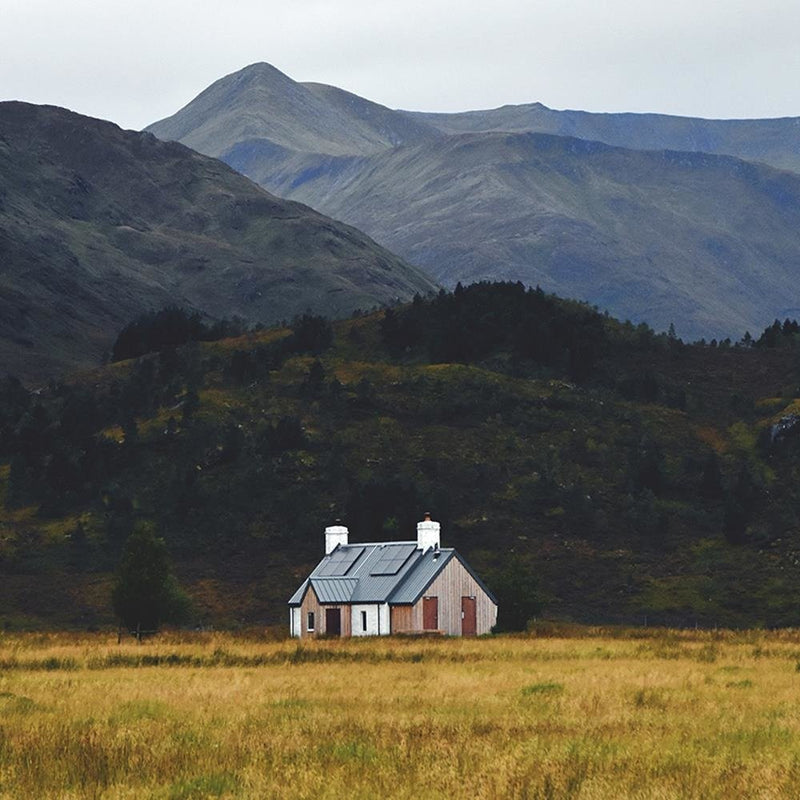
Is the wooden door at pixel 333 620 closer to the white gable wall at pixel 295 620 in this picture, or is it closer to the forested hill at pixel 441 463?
the white gable wall at pixel 295 620

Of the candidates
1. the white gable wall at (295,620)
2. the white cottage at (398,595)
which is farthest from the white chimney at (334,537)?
the white gable wall at (295,620)

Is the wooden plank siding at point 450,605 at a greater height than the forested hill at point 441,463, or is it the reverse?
the forested hill at point 441,463

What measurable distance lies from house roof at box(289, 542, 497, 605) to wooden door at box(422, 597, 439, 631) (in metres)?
0.85

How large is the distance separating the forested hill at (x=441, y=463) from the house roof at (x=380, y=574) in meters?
4.54

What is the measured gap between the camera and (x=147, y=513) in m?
113

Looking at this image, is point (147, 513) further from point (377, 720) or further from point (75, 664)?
point (377, 720)

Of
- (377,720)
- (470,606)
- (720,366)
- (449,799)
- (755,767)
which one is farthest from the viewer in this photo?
(720,366)

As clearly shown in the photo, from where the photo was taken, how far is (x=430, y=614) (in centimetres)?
7194

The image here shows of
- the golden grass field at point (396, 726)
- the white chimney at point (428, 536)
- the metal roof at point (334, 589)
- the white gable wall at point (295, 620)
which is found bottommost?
the white gable wall at point (295, 620)

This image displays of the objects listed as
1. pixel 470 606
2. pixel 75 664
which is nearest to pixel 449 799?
pixel 75 664

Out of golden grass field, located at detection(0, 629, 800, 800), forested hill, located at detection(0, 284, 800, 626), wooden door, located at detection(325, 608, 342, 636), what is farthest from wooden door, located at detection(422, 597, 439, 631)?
golden grass field, located at detection(0, 629, 800, 800)

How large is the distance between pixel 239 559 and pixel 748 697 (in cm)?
7829

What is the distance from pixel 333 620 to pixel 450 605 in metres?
5.95

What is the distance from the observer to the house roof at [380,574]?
72.1 m
